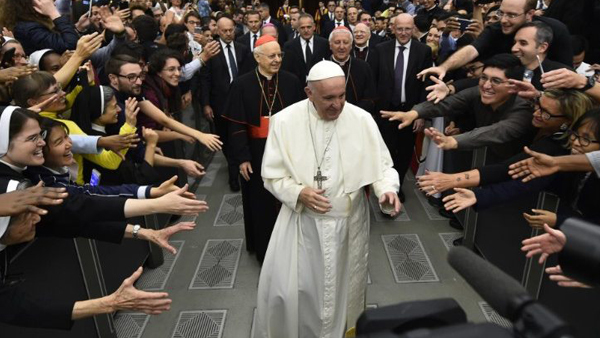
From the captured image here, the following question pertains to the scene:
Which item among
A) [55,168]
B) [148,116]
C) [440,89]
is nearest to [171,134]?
[148,116]

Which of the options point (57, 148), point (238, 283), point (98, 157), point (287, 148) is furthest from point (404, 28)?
point (57, 148)

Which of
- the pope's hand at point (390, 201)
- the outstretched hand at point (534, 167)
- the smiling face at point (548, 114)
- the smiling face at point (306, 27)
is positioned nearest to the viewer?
the outstretched hand at point (534, 167)

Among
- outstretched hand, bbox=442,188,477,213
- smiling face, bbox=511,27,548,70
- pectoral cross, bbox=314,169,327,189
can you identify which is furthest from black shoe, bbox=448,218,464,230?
pectoral cross, bbox=314,169,327,189

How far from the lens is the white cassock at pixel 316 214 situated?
9.02 ft

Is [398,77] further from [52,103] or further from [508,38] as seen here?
[52,103]

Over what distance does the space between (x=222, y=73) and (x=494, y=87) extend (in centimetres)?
343

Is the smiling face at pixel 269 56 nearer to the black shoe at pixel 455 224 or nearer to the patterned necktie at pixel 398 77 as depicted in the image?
the patterned necktie at pixel 398 77

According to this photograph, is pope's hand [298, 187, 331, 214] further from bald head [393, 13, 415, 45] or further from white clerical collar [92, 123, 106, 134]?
bald head [393, 13, 415, 45]

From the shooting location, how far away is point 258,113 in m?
3.82

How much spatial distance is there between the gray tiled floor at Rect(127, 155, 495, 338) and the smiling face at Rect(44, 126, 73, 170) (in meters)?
1.44

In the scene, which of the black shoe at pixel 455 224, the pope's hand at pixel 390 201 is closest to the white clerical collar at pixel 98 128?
the pope's hand at pixel 390 201

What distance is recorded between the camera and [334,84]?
2506mm

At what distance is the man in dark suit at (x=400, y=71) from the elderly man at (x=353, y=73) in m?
0.35

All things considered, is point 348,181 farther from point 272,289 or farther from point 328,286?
point 272,289
